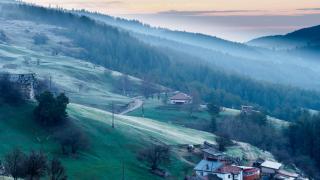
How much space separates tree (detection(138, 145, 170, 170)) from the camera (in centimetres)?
9269

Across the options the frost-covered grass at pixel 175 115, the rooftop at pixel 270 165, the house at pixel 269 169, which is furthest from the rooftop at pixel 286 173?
the frost-covered grass at pixel 175 115

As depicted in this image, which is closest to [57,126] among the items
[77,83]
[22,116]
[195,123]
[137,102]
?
[22,116]

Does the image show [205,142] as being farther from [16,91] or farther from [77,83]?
[77,83]

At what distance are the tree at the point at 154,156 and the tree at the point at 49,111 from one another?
14247mm

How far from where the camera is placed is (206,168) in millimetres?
95188

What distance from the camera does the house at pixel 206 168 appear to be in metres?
94.8

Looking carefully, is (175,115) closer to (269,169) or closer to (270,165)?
(270,165)

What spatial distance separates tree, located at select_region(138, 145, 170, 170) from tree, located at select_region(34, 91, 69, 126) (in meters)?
14.2

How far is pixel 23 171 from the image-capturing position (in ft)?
215

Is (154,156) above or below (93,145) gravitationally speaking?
below

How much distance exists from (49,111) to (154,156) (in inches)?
705

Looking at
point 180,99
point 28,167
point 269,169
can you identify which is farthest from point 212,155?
point 180,99

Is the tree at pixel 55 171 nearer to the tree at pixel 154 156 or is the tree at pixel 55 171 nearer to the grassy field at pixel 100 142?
the grassy field at pixel 100 142

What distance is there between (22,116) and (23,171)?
29.4m
